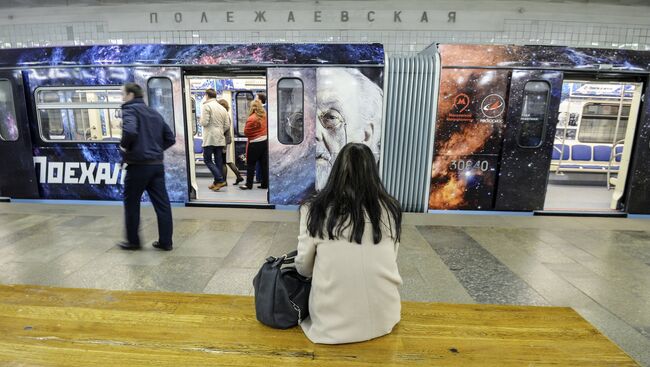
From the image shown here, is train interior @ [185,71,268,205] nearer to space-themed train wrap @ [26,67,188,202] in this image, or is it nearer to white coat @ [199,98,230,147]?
white coat @ [199,98,230,147]

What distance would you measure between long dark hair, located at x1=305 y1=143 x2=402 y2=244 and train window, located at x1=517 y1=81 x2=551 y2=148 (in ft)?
16.1

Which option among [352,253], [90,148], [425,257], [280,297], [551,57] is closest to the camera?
[352,253]

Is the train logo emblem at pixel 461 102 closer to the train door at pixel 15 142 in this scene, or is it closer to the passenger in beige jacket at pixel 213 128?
the passenger in beige jacket at pixel 213 128

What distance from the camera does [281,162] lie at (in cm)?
576

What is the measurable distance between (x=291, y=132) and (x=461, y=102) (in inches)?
114

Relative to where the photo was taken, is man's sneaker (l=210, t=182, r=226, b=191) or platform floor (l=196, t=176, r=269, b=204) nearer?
platform floor (l=196, t=176, r=269, b=204)

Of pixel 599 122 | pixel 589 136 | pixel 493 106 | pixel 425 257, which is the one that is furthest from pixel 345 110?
pixel 599 122

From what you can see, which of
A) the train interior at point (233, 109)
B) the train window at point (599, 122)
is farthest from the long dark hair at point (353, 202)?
the train window at point (599, 122)

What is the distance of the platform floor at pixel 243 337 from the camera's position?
5.08 ft

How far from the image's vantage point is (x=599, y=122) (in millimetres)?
9539

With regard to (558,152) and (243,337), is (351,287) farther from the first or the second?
(558,152)

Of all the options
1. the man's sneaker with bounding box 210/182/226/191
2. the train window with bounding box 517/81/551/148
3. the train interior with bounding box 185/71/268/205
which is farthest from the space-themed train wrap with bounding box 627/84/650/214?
the man's sneaker with bounding box 210/182/226/191

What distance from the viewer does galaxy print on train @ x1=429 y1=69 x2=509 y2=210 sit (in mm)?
5406

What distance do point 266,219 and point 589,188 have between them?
837 centimetres
